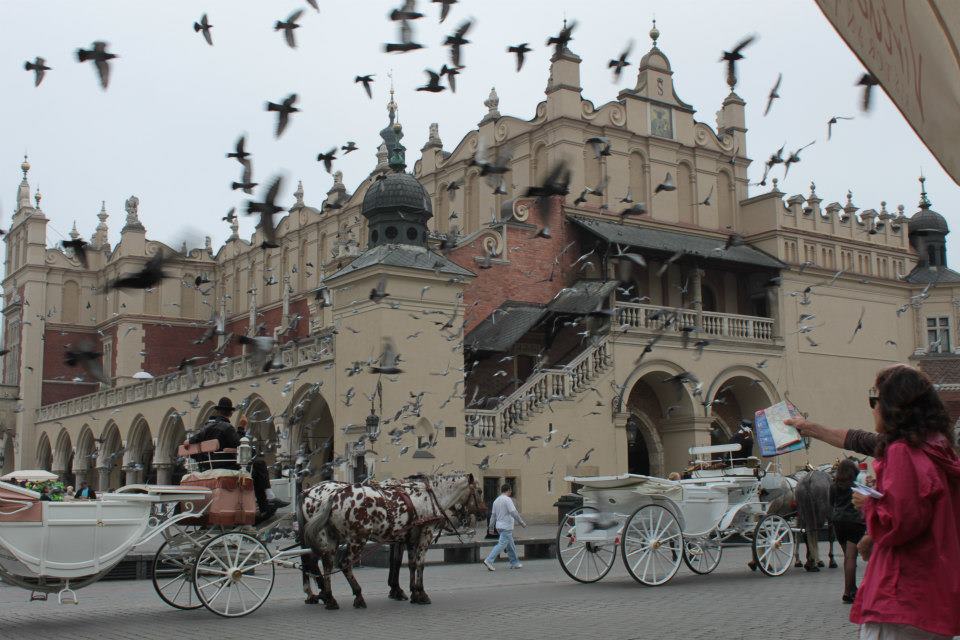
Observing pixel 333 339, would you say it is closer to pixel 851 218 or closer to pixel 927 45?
pixel 851 218

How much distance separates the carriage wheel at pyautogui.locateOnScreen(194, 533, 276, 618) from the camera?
10.9 m

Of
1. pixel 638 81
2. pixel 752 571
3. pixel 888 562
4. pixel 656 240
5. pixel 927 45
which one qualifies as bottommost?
pixel 752 571

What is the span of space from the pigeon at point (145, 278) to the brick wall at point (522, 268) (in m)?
19.9

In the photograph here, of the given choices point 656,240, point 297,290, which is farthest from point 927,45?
point 297,290

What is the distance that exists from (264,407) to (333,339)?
5.94m

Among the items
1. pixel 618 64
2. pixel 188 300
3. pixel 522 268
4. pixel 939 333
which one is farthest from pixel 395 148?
pixel 188 300

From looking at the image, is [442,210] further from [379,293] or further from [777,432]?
[777,432]

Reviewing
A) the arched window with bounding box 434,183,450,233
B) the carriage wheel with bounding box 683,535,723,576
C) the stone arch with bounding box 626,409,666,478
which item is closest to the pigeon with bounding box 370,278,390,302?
the carriage wheel with bounding box 683,535,723,576

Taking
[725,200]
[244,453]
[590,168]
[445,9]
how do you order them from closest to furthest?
[445,9]
[244,453]
[590,168]
[725,200]

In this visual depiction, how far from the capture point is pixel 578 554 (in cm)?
1453

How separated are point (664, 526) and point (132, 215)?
4471cm

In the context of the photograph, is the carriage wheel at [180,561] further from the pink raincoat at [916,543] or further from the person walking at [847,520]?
the pink raincoat at [916,543]

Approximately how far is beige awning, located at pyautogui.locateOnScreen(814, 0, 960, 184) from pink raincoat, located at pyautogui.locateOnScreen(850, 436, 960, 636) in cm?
134

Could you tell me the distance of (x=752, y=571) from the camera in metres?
15.4
